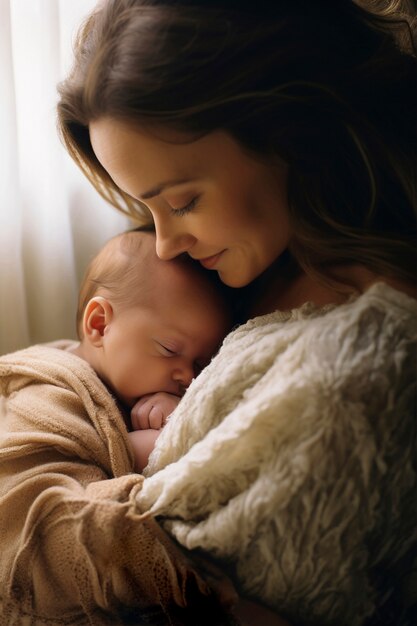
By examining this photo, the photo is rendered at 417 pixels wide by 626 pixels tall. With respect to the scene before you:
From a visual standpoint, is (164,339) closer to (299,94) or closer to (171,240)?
(171,240)

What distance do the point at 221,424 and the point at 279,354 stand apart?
0.36ft

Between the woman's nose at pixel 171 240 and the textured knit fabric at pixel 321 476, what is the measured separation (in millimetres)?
257

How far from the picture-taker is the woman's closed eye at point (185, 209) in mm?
987

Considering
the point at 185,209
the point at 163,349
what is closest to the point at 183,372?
the point at 163,349

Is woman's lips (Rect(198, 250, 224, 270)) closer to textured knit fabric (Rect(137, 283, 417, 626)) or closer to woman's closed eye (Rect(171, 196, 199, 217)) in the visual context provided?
woman's closed eye (Rect(171, 196, 199, 217))

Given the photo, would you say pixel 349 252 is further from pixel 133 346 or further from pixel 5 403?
pixel 5 403

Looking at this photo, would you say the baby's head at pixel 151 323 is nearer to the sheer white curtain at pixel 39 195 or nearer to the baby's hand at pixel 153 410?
the baby's hand at pixel 153 410

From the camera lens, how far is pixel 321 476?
0.78 metres

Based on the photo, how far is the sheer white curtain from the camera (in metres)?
1.40

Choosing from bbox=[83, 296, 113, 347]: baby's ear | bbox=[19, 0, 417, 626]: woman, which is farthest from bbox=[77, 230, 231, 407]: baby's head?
bbox=[19, 0, 417, 626]: woman

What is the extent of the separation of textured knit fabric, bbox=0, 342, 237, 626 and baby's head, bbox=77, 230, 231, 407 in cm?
12

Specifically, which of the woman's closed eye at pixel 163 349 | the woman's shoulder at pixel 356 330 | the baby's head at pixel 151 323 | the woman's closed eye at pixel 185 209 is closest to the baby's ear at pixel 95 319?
the baby's head at pixel 151 323

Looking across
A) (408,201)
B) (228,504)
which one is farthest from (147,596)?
(408,201)

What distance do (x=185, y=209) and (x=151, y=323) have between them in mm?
227
